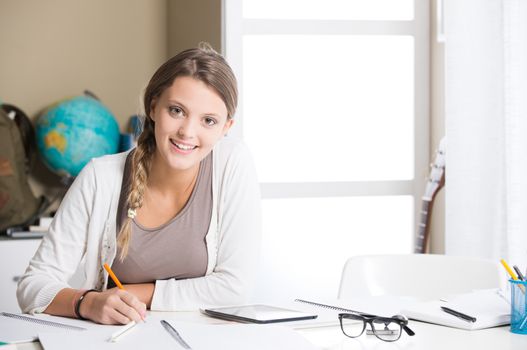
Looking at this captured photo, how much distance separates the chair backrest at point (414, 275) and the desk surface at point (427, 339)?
2.09ft

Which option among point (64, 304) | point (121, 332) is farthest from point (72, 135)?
point (121, 332)

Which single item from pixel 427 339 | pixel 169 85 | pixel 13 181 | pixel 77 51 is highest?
pixel 77 51

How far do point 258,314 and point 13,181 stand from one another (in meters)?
2.26

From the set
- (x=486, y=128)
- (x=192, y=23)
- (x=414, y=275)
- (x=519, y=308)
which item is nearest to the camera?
(x=519, y=308)

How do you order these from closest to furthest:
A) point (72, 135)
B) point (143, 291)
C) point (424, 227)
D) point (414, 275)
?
point (143, 291)
point (414, 275)
point (424, 227)
point (72, 135)

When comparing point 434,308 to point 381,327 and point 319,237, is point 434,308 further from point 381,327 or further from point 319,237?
point 319,237

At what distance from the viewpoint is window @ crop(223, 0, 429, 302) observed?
11.0ft

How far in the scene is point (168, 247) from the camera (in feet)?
5.91

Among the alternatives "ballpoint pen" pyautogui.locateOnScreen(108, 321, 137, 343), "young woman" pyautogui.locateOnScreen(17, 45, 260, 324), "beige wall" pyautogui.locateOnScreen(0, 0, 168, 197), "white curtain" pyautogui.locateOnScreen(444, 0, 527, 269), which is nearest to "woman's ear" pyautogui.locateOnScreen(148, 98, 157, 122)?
"young woman" pyautogui.locateOnScreen(17, 45, 260, 324)

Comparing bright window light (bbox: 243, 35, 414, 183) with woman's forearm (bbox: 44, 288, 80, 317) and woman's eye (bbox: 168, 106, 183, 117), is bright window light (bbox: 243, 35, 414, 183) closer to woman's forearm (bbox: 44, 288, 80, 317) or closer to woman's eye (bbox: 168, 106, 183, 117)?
woman's eye (bbox: 168, 106, 183, 117)

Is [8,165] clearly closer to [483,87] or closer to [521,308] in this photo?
[483,87]

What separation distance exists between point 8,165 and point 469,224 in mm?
1971

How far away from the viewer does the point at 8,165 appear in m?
3.41

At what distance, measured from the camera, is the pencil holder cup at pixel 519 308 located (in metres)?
1.37
